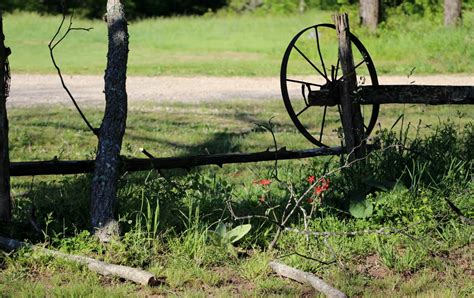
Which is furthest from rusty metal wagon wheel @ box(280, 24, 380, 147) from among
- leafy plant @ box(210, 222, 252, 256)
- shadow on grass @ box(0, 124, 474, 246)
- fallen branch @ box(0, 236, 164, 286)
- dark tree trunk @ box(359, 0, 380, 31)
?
fallen branch @ box(0, 236, 164, 286)

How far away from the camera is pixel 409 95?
6.49m

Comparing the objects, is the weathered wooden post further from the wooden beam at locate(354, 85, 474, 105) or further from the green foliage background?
the green foliage background

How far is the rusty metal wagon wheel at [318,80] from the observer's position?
7023mm

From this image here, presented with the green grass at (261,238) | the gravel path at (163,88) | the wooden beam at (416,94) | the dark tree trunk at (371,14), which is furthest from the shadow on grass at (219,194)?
the dark tree trunk at (371,14)

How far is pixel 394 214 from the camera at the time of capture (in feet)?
19.2

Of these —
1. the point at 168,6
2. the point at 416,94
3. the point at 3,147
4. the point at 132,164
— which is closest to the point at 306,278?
the point at 132,164

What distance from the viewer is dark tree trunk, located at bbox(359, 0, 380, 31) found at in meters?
23.0

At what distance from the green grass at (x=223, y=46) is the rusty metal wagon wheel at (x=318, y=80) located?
63 cm

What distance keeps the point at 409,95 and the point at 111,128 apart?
7.67 ft

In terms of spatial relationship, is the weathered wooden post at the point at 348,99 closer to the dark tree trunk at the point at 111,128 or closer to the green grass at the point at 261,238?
the green grass at the point at 261,238

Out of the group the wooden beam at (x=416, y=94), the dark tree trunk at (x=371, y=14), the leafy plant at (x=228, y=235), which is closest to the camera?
the leafy plant at (x=228, y=235)

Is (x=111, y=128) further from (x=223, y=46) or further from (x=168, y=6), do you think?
(x=168, y=6)

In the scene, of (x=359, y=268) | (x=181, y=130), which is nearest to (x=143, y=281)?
(x=359, y=268)

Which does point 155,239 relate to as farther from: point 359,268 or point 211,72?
point 211,72
